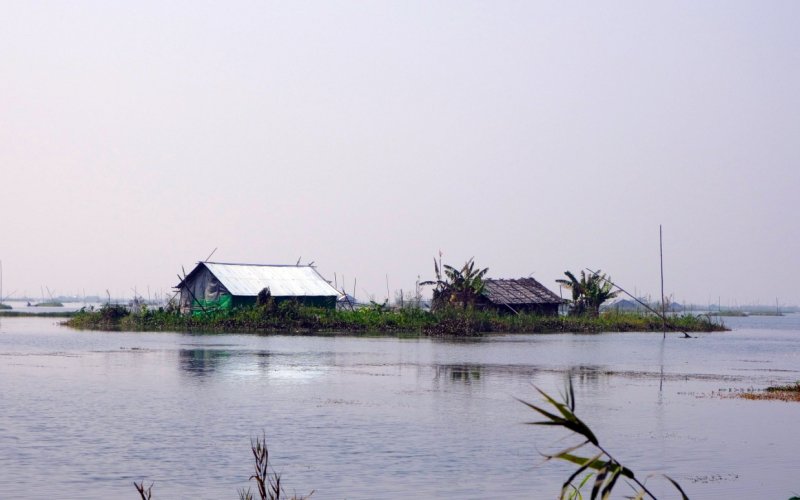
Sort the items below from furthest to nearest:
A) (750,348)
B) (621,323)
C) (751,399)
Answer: (621,323) < (750,348) < (751,399)

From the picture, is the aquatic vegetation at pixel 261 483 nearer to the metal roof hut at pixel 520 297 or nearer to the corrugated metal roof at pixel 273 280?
the corrugated metal roof at pixel 273 280

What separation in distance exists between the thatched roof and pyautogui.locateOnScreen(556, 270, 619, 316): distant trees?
Result: 131cm

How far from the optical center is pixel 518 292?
57.5 metres

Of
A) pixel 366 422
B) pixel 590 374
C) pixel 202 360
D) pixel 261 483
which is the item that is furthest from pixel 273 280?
pixel 261 483

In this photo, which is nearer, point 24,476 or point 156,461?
point 24,476

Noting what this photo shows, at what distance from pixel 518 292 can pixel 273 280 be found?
1395 centimetres

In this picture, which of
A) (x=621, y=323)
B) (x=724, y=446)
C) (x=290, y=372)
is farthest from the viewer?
(x=621, y=323)

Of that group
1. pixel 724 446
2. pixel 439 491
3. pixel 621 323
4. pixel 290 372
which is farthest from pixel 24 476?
pixel 621 323

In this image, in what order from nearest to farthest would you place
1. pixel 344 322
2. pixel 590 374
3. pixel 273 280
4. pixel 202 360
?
pixel 590 374
pixel 202 360
pixel 344 322
pixel 273 280

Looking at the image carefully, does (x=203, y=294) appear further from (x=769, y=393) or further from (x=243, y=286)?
(x=769, y=393)

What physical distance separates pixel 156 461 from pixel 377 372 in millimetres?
14639

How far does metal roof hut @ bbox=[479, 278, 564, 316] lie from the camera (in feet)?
180

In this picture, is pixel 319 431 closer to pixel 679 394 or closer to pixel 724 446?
pixel 724 446

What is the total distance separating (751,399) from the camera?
74.8 ft
